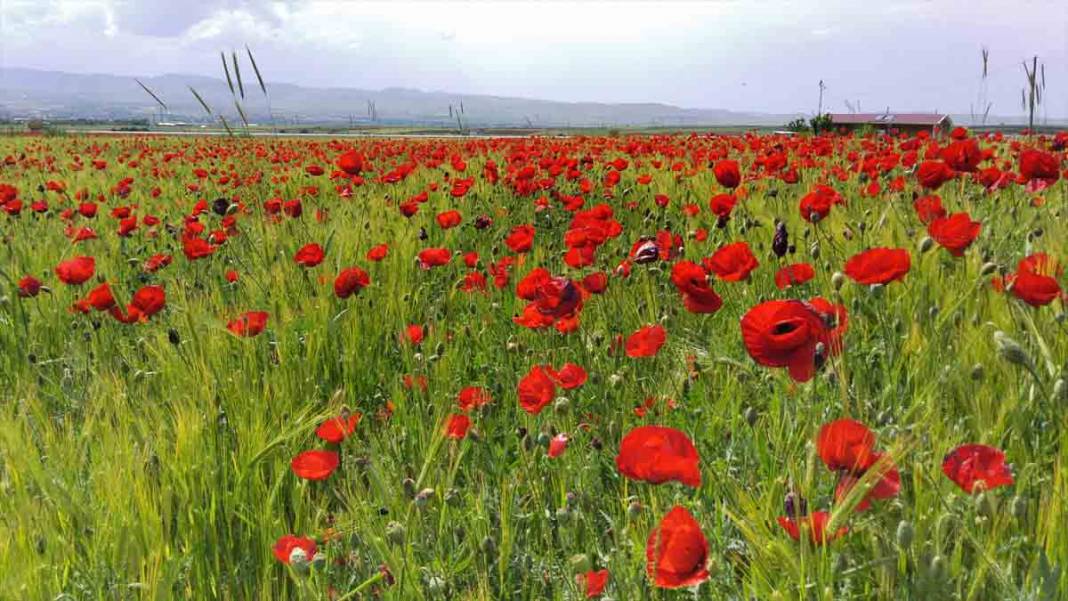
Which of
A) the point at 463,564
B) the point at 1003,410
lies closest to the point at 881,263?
the point at 1003,410

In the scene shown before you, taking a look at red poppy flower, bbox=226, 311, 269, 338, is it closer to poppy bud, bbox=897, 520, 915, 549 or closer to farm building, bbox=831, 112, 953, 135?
poppy bud, bbox=897, 520, 915, 549

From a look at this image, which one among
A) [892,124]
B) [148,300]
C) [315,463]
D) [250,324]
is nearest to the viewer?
[315,463]

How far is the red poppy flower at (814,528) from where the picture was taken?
2.77 ft

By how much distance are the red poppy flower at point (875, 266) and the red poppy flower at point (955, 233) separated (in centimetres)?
32

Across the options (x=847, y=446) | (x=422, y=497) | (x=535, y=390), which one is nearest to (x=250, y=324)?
(x=535, y=390)

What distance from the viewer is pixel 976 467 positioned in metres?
0.95

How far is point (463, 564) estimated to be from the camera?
4.00 ft

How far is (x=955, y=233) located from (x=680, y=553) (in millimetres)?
1156

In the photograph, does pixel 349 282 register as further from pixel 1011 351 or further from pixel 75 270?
pixel 1011 351

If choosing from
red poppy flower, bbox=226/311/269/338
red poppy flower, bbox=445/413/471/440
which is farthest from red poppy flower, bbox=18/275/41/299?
red poppy flower, bbox=445/413/471/440

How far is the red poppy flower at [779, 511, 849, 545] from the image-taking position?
33.2 inches

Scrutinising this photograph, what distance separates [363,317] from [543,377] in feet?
3.27

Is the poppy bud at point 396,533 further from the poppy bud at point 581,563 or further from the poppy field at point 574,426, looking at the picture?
the poppy bud at point 581,563

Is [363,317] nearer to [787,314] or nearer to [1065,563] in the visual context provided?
[787,314]
